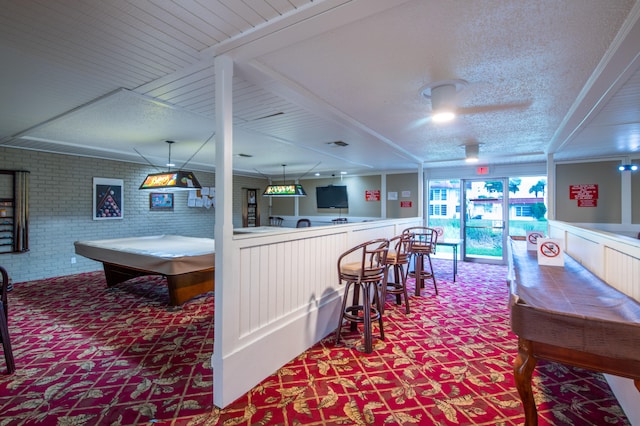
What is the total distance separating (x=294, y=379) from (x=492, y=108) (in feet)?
10.7

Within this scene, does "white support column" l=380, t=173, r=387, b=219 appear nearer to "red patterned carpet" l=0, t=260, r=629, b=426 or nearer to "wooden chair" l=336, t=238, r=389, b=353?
"red patterned carpet" l=0, t=260, r=629, b=426

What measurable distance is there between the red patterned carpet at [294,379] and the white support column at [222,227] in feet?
1.01

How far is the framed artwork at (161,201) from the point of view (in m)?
7.21

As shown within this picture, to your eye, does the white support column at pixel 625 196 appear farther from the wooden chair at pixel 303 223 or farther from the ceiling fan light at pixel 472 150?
the wooden chair at pixel 303 223

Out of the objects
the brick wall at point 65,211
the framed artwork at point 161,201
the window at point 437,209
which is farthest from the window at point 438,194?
the brick wall at point 65,211

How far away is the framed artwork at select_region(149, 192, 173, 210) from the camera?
7215mm

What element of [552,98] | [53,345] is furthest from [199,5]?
[53,345]

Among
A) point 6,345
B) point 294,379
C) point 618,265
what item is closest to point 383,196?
point 618,265

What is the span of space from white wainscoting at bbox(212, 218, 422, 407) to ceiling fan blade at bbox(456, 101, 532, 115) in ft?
6.16

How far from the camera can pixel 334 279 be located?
3.41 meters

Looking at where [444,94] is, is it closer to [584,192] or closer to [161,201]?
[584,192]

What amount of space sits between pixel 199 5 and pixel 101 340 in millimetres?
3270

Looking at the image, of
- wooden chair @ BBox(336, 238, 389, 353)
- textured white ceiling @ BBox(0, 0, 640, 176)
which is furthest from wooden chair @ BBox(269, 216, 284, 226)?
wooden chair @ BBox(336, 238, 389, 353)

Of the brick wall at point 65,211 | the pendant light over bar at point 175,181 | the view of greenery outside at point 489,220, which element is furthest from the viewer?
the view of greenery outside at point 489,220
